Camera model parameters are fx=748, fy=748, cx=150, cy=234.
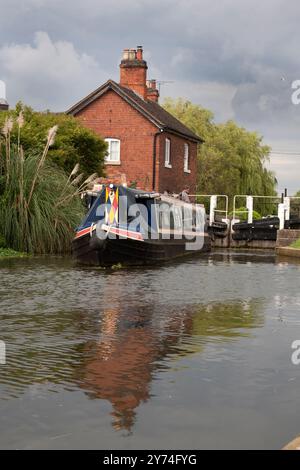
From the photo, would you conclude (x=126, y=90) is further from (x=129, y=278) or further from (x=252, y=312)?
(x=252, y=312)

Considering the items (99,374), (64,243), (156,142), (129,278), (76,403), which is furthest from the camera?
(156,142)

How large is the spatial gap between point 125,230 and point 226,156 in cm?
3440

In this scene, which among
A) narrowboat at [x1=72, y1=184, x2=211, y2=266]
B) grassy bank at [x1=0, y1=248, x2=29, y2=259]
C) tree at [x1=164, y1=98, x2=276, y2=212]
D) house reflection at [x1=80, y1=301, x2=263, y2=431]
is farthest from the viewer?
tree at [x1=164, y1=98, x2=276, y2=212]

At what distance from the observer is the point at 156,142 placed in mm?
35750

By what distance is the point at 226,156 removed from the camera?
51812mm

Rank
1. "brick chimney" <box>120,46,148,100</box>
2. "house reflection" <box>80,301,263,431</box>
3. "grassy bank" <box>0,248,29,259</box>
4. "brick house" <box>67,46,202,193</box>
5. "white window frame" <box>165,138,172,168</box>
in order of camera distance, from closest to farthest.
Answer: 1. "house reflection" <box>80,301,263,431</box>
2. "grassy bank" <box>0,248,29,259</box>
3. "brick house" <box>67,46,202,193</box>
4. "brick chimney" <box>120,46,148,100</box>
5. "white window frame" <box>165,138,172,168</box>

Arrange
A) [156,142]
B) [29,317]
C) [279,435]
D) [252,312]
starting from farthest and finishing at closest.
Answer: [156,142]
[252,312]
[29,317]
[279,435]

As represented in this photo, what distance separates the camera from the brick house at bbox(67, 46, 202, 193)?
3569cm

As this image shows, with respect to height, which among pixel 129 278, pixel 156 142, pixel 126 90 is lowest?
pixel 129 278

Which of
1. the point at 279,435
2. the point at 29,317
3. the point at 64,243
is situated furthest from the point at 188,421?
the point at 64,243

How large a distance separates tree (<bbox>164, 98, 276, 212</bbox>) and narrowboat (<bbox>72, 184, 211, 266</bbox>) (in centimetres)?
2852

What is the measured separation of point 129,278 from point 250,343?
7.63 meters

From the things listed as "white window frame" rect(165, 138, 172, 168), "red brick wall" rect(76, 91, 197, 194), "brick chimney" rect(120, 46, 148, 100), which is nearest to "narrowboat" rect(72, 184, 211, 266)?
"red brick wall" rect(76, 91, 197, 194)

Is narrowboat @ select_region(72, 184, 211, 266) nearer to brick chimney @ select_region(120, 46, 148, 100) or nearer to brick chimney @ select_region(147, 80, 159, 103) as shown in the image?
brick chimney @ select_region(120, 46, 148, 100)
